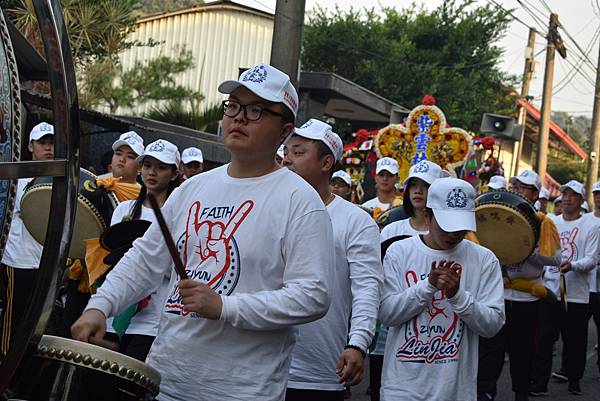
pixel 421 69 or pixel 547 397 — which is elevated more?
pixel 421 69

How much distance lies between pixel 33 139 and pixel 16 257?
1033 mm

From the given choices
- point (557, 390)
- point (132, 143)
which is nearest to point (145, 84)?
point (557, 390)

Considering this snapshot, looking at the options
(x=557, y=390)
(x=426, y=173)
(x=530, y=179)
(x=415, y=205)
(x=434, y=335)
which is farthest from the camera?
(x=557, y=390)

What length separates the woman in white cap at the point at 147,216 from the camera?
6027 mm

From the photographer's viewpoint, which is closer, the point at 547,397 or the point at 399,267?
the point at 399,267

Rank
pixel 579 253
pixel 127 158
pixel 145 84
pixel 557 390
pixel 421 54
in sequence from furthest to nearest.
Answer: pixel 421 54
pixel 145 84
pixel 579 253
pixel 557 390
pixel 127 158

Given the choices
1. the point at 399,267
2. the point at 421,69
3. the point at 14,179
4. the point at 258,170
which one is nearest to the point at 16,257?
the point at 399,267

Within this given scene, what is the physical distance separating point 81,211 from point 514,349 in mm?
3843

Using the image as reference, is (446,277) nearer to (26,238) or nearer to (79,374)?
(79,374)

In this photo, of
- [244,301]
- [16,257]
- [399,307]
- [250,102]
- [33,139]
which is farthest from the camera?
[33,139]

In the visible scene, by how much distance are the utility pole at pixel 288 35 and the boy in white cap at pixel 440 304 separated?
5196mm

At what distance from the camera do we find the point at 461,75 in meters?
36.4

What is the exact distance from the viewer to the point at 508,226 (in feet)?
27.5

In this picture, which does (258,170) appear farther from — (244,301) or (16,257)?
(16,257)
